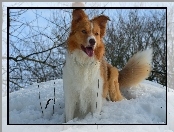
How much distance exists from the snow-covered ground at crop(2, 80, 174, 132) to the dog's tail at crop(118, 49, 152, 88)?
6 centimetres

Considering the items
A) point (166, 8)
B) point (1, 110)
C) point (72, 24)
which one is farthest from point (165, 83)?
point (1, 110)

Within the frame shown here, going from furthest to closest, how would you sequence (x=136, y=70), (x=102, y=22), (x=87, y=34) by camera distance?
(x=136, y=70) < (x=102, y=22) < (x=87, y=34)

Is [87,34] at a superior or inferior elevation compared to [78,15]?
inferior

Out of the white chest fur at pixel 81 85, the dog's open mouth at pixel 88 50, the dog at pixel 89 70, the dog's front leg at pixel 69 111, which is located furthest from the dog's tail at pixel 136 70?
the dog's front leg at pixel 69 111

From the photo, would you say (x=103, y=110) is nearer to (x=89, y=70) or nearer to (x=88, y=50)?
(x=89, y=70)

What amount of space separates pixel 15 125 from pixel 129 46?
1061 mm

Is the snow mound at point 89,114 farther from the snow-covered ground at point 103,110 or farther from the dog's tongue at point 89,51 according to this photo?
the dog's tongue at point 89,51

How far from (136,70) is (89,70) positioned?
1.42 feet

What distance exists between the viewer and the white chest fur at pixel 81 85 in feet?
10.0

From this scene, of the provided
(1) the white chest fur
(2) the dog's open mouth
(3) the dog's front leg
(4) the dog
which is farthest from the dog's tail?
(3) the dog's front leg

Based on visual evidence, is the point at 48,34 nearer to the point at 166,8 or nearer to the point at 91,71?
the point at 91,71

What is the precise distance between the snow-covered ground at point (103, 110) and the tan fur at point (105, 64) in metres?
0.08

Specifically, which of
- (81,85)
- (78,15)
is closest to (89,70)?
(81,85)

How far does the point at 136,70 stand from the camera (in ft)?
10.8
